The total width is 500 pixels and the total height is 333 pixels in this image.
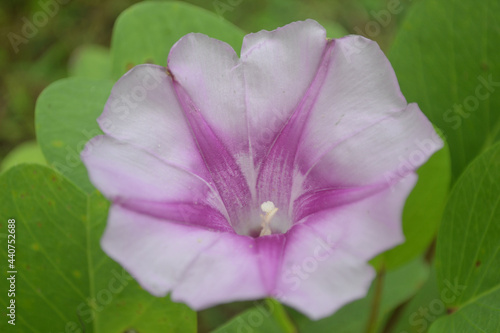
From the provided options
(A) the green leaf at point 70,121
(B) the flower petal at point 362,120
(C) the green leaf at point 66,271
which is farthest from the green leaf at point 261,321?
(A) the green leaf at point 70,121

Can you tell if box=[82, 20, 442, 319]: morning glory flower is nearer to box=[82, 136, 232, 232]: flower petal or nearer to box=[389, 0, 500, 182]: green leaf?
box=[82, 136, 232, 232]: flower petal

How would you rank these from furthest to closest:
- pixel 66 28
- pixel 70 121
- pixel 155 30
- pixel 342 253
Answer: pixel 66 28
pixel 155 30
pixel 70 121
pixel 342 253

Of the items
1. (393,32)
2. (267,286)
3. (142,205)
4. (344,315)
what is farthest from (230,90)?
(393,32)

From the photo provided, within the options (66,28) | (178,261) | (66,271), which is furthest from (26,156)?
(178,261)

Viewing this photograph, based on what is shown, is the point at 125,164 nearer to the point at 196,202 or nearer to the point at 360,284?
the point at 196,202

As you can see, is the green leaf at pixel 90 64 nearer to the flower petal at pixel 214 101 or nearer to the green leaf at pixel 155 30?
the green leaf at pixel 155 30

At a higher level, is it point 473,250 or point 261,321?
point 473,250

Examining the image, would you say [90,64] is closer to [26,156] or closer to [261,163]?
[26,156]

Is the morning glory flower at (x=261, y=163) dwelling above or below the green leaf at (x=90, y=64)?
above
